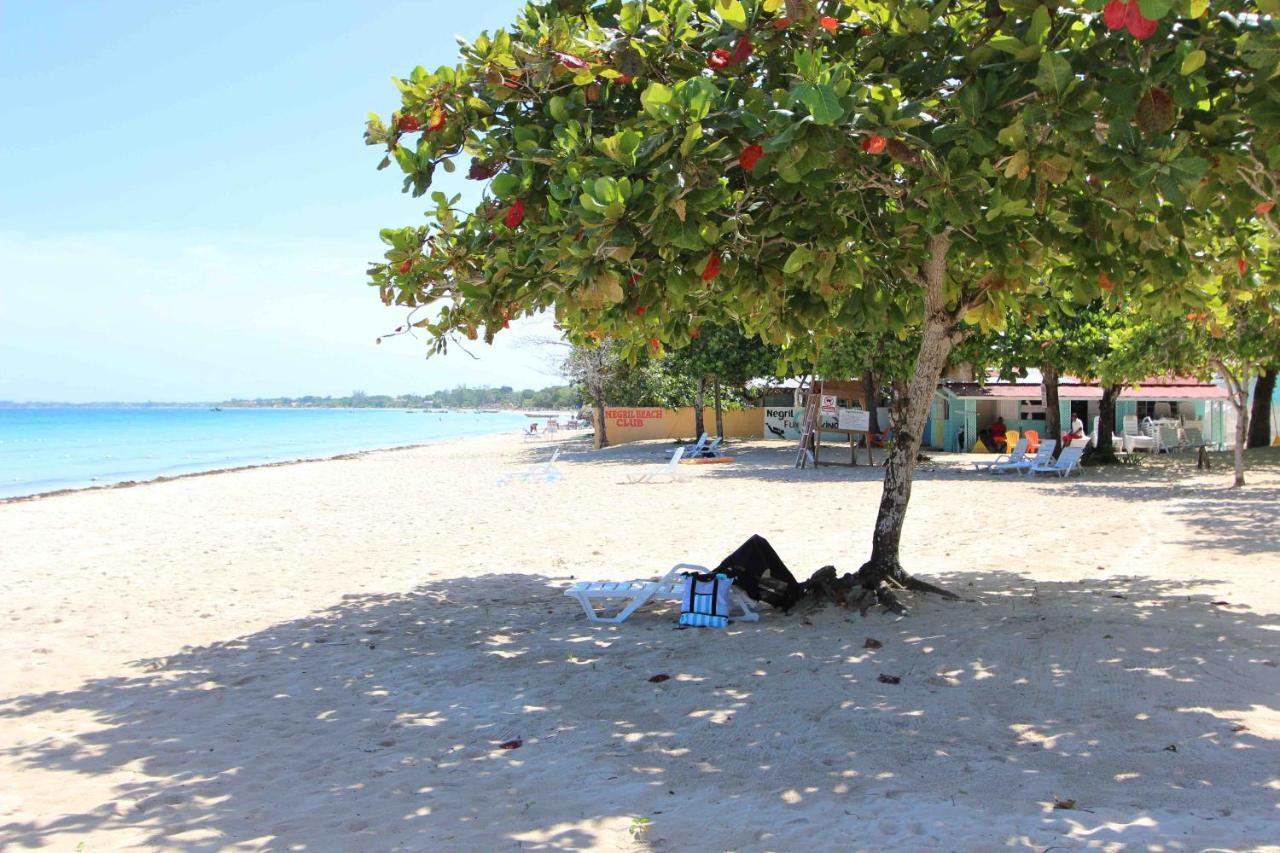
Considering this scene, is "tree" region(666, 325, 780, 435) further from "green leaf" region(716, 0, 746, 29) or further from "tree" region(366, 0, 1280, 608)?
"green leaf" region(716, 0, 746, 29)

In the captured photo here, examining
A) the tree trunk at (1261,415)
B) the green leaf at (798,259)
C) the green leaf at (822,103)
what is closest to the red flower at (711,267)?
the green leaf at (798,259)

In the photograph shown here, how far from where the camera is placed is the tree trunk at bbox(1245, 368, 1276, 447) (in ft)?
87.9

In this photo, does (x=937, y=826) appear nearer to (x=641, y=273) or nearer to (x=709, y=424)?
(x=641, y=273)

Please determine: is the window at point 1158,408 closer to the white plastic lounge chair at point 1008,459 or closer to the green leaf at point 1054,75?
the white plastic lounge chair at point 1008,459

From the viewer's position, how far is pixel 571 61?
5102 millimetres

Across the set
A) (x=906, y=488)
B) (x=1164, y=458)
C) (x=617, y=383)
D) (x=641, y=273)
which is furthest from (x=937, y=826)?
(x=617, y=383)

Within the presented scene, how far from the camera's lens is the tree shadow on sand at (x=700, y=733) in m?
3.65

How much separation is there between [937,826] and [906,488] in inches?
167

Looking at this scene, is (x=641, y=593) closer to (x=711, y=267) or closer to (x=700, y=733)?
(x=700, y=733)

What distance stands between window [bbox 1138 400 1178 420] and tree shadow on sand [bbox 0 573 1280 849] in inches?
1135

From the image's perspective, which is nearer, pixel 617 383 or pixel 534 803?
pixel 534 803

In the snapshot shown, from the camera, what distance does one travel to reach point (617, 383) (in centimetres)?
4253

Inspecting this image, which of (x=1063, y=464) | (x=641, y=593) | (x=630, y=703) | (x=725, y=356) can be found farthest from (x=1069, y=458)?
(x=630, y=703)

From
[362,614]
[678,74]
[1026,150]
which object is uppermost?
[678,74]
